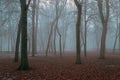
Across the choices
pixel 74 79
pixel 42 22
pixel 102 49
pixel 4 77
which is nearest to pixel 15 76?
pixel 4 77

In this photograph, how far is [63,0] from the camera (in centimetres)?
3638

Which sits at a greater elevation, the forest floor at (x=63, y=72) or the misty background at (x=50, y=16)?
the misty background at (x=50, y=16)

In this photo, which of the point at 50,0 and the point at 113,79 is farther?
the point at 50,0

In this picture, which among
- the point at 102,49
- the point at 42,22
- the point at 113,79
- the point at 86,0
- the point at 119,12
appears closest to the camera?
the point at 113,79

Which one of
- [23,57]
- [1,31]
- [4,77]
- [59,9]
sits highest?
[59,9]

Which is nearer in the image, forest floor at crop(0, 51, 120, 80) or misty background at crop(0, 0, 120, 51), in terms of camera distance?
forest floor at crop(0, 51, 120, 80)

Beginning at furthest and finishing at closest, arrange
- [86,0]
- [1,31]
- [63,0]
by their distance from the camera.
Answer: [1,31] < [63,0] < [86,0]

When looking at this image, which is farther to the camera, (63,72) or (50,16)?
(50,16)

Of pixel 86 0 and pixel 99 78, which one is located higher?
pixel 86 0

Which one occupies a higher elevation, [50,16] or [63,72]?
[50,16]

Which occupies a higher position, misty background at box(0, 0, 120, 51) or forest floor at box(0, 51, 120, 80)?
misty background at box(0, 0, 120, 51)

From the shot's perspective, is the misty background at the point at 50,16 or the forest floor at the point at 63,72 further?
the misty background at the point at 50,16

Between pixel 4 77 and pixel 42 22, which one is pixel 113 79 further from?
pixel 42 22

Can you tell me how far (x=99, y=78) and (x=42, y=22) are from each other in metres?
68.9
